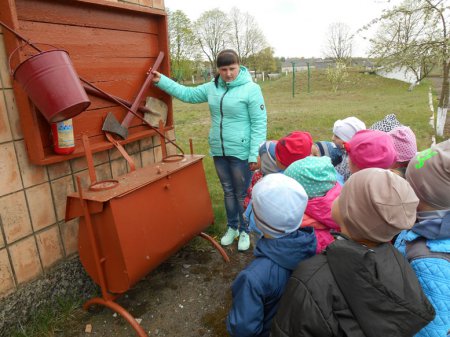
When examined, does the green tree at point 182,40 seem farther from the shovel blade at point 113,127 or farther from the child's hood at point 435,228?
the child's hood at point 435,228

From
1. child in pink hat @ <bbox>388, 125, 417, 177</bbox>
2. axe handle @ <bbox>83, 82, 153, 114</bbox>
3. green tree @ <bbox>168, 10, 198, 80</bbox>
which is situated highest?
green tree @ <bbox>168, 10, 198, 80</bbox>

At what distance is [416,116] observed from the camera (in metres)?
10.9

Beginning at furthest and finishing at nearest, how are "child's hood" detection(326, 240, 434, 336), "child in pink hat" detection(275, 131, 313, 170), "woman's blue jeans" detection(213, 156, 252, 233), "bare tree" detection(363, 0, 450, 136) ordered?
"bare tree" detection(363, 0, 450, 136)
"woman's blue jeans" detection(213, 156, 252, 233)
"child in pink hat" detection(275, 131, 313, 170)
"child's hood" detection(326, 240, 434, 336)

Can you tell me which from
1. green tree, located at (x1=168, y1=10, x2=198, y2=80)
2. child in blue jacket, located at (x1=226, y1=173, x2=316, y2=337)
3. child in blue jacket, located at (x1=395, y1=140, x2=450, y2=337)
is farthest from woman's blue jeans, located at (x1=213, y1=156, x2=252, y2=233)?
green tree, located at (x1=168, y1=10, x2=198, y2=80)

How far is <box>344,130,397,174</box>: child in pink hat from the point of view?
2.15m

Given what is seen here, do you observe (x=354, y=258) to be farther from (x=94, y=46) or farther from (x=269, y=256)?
(x=94, y=46)

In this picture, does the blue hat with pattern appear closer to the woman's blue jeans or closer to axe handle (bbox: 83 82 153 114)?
the woman's blue jeans

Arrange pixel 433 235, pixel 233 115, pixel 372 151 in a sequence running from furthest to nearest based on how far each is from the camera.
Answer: pixel 233 115
pixel 372 151
pixel 433 235

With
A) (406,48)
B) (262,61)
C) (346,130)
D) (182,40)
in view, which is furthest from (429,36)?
(262,61)

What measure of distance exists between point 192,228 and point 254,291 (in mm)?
1276

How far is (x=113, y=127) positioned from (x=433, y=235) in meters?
2.10

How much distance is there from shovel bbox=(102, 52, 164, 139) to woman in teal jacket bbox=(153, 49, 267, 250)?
76 mm

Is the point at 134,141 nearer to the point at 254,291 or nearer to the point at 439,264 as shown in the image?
the point at 254,291

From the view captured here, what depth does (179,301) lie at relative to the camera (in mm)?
2602
